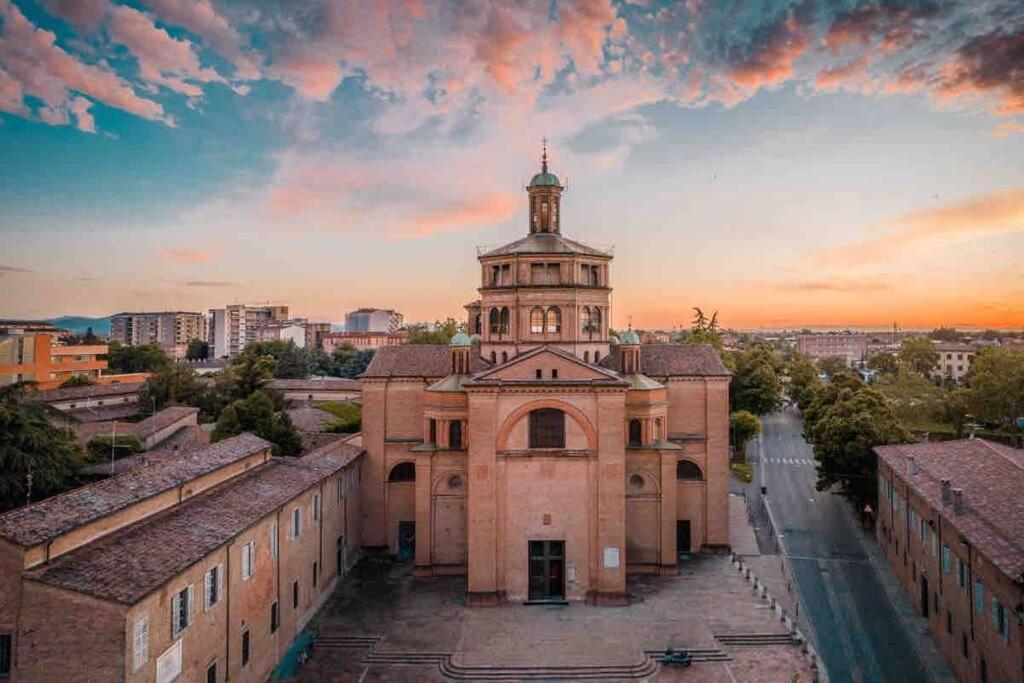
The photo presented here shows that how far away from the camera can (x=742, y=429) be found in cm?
6056

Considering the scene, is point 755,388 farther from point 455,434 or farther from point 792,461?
point 455,434

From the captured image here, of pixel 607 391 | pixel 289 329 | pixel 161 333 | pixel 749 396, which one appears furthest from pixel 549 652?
pixel 161 333

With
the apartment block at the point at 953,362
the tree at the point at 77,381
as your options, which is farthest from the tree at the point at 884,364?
the tree at the point at 77,381

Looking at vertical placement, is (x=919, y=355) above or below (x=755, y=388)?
above

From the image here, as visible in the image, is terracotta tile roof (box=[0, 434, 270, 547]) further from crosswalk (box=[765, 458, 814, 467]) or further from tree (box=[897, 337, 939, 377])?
tree (box=[897, 337, 939, 377])

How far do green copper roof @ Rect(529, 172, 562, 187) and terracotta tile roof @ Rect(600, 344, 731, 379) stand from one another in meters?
10.5

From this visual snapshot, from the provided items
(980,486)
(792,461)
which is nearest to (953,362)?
(792,461)

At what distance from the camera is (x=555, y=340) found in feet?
120

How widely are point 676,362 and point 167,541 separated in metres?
27.3

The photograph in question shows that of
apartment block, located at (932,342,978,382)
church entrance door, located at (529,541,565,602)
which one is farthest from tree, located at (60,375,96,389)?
apartment block, located at (932,342,978,382)

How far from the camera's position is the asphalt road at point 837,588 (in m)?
26.4

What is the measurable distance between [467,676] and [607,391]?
1304cm

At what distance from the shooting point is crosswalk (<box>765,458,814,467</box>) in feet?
199

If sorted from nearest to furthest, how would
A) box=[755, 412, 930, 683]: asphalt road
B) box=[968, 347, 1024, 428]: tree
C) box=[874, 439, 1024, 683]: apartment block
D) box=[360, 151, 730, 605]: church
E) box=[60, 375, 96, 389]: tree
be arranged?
1. box=[874, 439, 1024, 683]: apartment block
2. box=[755, 412, 930, 683]: asphalt road
3. box=[360, 151, 730, 605]: church
4. box=[968, 347, 1024, 428]: tree
5. box=[60, 375, 96, 389]: tree
